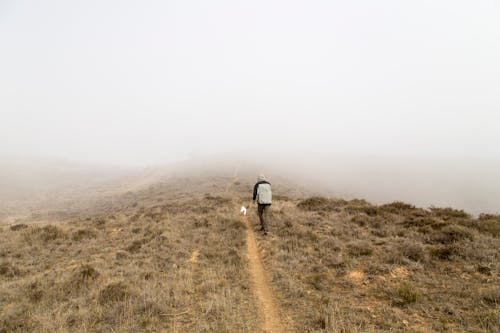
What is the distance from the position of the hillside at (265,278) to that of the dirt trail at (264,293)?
36 mm

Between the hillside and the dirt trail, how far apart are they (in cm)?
4

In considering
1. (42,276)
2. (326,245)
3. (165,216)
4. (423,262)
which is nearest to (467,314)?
(423,262)

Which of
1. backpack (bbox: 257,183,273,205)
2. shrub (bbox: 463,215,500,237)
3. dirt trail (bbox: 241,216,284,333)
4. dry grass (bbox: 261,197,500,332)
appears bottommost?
dirt trail (bbox: 241,216,284,333)

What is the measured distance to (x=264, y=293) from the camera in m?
7.13

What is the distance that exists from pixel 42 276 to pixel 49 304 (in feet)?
7.63

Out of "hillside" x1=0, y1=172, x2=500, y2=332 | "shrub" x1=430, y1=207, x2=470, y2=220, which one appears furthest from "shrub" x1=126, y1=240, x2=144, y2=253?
"shrub" x1=430, y1=207, x2=470, y2=220

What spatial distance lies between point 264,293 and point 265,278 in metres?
0.94

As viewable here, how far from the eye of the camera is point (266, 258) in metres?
9.59

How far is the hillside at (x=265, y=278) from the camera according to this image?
5.77 metres

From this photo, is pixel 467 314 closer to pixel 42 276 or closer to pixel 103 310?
pixel 103 310

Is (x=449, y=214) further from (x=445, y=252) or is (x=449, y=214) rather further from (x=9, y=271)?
(x=9, y=271)

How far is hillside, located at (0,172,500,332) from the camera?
5.77 meters

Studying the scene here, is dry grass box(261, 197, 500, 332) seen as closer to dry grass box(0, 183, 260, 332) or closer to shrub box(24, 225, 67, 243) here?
dry grass box(0, 183, 260, 332)

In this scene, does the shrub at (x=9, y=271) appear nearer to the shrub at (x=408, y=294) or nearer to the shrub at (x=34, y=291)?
the shrub at (x=34, y=291)
